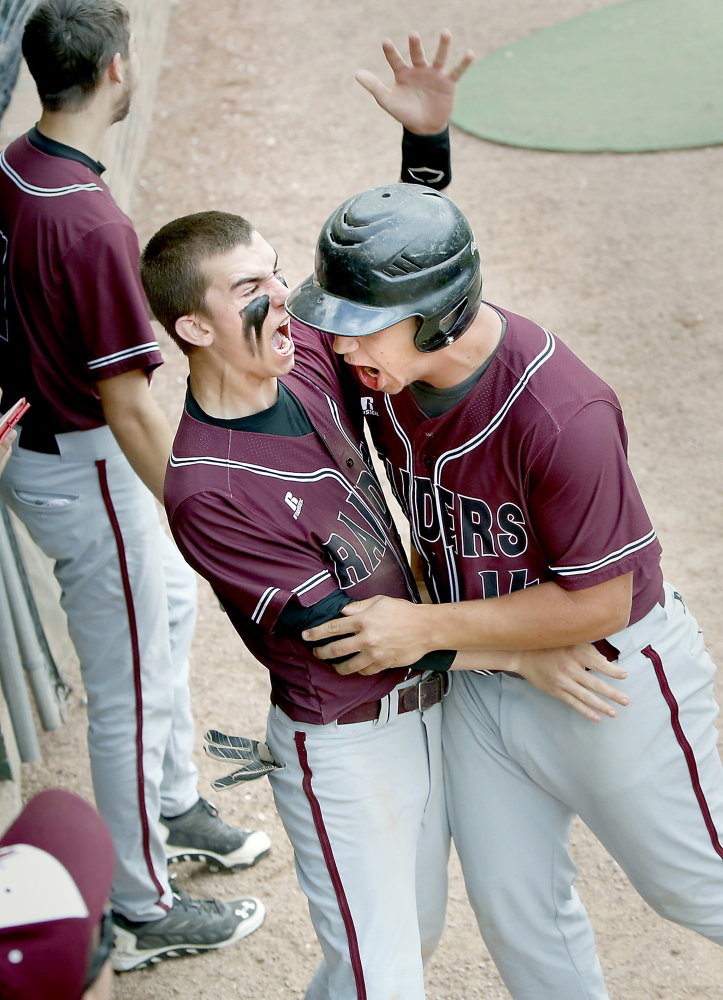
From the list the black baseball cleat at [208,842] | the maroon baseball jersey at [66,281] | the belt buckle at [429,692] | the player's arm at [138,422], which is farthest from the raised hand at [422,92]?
the black baseball cleat at [208,842]

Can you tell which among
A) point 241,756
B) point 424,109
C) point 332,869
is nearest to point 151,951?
point 241,756

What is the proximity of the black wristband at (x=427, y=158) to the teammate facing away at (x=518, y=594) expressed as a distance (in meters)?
0.57

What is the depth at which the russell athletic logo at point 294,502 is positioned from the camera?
2178 millimetres

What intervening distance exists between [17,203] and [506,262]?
386 centimetres

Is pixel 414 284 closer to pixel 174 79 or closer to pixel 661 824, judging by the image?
pixel 661 824

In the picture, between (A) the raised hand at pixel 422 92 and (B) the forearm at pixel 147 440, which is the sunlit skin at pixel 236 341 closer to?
(B) the forearm at pixel 147 440

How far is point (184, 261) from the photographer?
2.32m

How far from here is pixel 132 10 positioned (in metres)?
7.41

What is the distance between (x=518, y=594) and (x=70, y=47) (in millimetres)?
1787

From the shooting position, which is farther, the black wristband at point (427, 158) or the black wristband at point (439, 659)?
the black wristband at point (427, 158)

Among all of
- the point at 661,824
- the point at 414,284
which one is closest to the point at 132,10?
the point at 414,284

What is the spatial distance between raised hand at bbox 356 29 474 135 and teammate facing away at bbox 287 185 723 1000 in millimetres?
609

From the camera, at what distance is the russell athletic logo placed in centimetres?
218

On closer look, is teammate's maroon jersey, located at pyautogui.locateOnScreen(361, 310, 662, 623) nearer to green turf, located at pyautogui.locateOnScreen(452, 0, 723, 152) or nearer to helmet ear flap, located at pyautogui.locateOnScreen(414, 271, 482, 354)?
helmet ear flap, located at pyautogui.locateOnScreen(414, 271, 482, 354)
